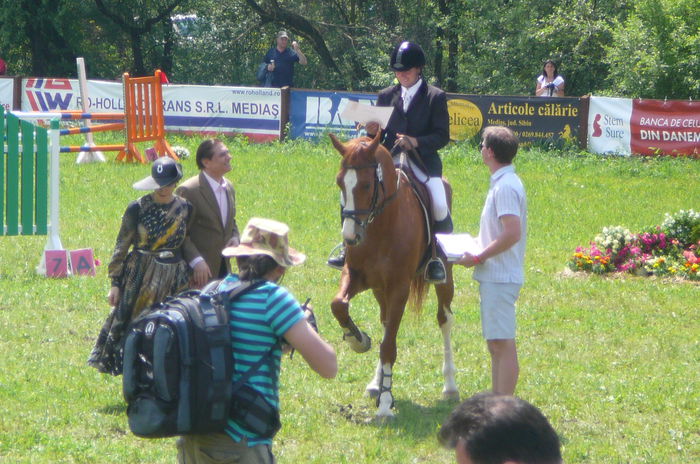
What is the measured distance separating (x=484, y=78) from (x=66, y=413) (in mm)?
25045

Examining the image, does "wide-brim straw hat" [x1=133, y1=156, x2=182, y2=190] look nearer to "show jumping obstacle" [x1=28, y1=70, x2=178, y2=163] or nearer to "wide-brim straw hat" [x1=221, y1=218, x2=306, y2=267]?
"wide-brim straw hat" [x1=221, y1=218, x2=306, y2=267]

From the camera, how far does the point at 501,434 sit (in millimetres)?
2283

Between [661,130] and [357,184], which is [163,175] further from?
[661,130]

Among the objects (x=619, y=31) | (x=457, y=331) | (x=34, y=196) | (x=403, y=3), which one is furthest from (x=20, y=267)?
(x=403, y=3)

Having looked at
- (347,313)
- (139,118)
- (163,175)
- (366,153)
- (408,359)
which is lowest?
(408,359)

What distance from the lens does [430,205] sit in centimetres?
785

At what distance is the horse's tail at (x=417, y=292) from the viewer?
26.5ft

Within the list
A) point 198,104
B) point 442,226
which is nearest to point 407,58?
point 442,226

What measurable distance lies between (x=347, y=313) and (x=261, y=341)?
3470mm

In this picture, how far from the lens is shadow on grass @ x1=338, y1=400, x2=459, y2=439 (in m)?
6.87

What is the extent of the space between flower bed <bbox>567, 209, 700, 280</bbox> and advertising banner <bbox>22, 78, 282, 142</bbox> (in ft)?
35.6

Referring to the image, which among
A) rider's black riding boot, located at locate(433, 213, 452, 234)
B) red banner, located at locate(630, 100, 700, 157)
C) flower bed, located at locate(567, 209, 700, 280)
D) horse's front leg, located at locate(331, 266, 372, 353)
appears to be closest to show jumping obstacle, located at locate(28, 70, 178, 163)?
flower bed, located at locate(567, 209, 700, 280)

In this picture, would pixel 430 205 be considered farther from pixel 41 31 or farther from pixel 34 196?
pixel 41 31

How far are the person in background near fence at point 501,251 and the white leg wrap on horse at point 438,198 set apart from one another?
4.59ft
